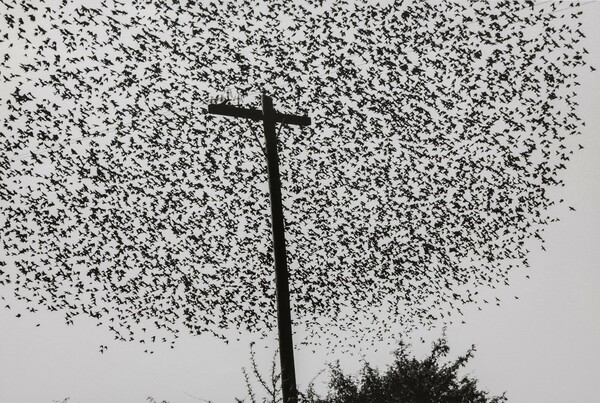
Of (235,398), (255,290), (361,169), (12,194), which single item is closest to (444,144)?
(361,169)

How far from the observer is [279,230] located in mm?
8039

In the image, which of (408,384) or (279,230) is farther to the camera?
(408,384)

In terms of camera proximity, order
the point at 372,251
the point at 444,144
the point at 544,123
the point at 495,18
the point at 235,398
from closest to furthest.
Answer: the point at 235,398, the point at 495,18, the point at 544,123, the point at 444,144, the point at 372,251

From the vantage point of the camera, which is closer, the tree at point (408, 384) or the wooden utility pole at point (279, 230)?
the wooden utility pole at point (279, 230)

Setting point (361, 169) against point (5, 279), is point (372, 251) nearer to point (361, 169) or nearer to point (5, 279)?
point (361, 169)

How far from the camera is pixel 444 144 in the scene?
451 inches

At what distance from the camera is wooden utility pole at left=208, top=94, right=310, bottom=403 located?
7.26 m

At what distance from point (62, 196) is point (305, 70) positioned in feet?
17.3

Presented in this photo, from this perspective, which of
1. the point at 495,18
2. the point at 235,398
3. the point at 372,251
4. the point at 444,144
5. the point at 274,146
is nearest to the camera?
the point at 274,146

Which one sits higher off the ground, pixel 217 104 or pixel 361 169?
pixel 361 169

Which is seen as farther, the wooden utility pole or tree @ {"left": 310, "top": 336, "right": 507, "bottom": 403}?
tree @ {"left": 310, "top": 336, "right": 507, "bottom": 403}

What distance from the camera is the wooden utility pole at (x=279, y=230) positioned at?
7258 mm

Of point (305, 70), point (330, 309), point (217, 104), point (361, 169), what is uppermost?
point (305, 70)

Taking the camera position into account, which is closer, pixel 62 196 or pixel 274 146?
pixel 274 146
